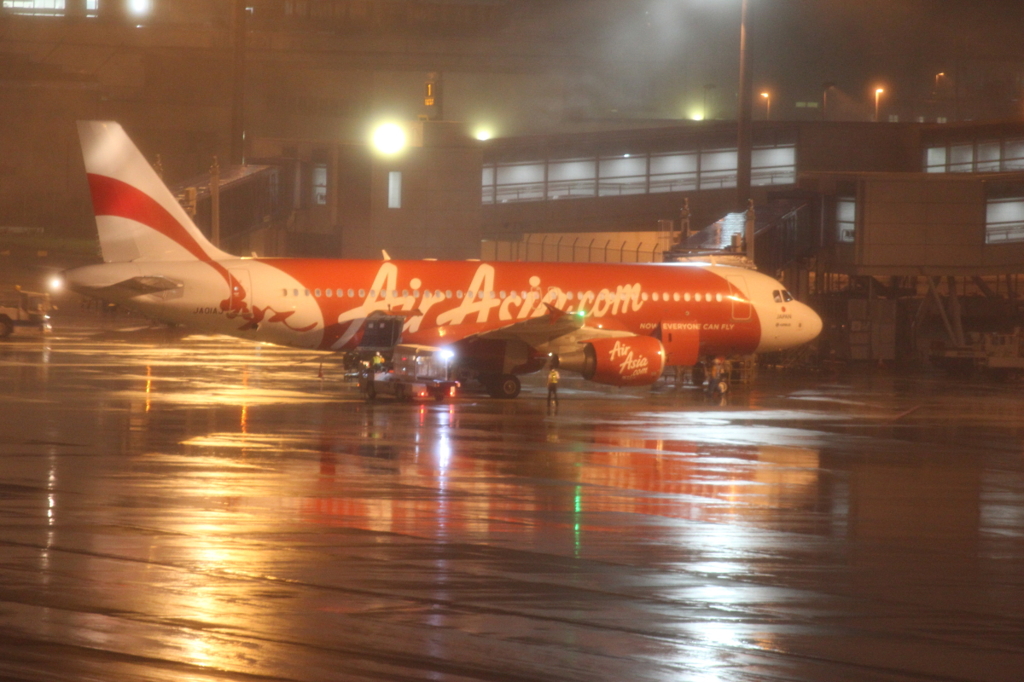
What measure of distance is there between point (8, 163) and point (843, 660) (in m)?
74.7

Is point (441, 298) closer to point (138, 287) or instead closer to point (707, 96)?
point (138, 287)

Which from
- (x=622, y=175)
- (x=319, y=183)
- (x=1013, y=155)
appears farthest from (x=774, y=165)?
(x=319, y=183)

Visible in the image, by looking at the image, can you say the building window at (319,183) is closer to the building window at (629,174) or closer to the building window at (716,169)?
the building window at (629,174)

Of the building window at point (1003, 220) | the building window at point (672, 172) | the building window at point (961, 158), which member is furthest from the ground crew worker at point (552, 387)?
the building window at point (961, 158)

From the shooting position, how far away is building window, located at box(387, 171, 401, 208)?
55.4m

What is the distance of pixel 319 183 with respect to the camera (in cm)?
6219

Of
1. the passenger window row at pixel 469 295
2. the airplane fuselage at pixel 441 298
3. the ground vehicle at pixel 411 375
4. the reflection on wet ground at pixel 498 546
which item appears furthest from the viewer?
the passenger window row at pixel 469 295

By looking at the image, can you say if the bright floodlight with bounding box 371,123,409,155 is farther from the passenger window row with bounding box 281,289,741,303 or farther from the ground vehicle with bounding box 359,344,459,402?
the ground vehicle with bounding box 359,344,459,402

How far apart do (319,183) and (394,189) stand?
26.8 feet

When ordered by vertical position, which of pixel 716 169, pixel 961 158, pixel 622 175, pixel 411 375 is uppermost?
pixel 961 158

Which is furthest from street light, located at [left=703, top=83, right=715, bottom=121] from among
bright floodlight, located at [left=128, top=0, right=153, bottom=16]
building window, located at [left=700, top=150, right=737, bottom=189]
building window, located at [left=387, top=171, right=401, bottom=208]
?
bright floodlight, located at [left=128, top=0, right=153, bottom=16]

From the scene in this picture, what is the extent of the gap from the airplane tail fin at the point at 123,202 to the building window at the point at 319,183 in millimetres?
30158

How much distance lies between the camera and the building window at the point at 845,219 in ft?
163

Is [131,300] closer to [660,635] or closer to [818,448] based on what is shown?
[818,448]
